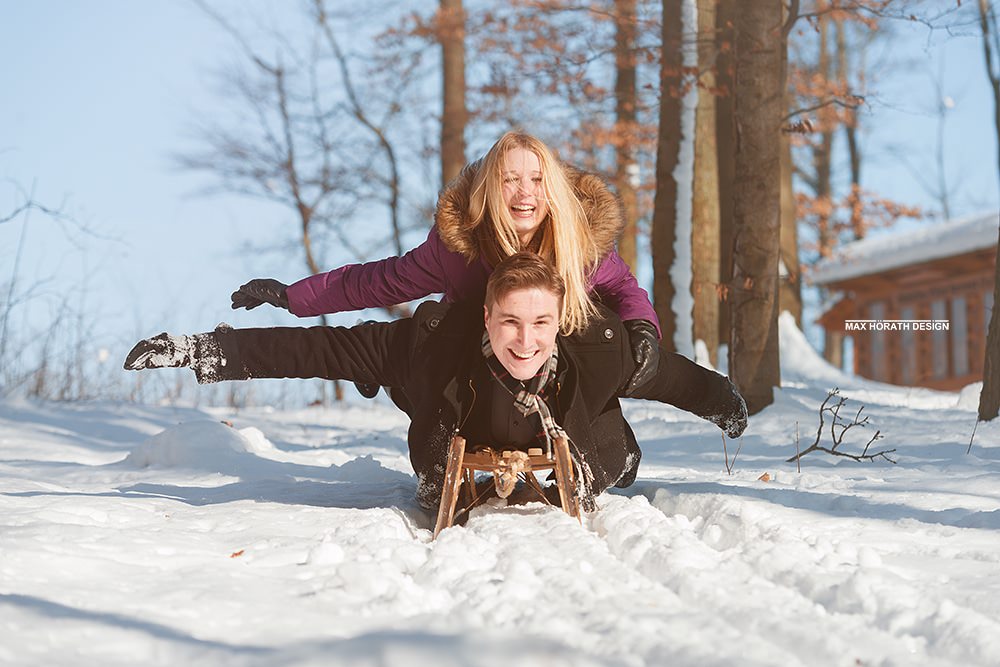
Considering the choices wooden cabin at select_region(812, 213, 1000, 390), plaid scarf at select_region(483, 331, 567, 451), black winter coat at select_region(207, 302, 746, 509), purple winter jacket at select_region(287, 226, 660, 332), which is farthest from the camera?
wooden cabin at select_region(812, 213, 1000, 390)

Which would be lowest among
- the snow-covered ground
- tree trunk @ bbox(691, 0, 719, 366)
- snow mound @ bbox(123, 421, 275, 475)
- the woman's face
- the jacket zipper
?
the snow-covered ground

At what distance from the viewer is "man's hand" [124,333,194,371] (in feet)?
11.0

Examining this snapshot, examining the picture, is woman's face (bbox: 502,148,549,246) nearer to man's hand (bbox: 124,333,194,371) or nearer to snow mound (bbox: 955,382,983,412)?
man's hand (bbox: 124,333,194,371)

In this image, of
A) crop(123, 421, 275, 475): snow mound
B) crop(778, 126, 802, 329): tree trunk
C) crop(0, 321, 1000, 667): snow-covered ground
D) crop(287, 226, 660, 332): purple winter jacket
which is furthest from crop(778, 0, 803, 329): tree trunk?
crop(0, 321, 1000, 667): snow-covered ground

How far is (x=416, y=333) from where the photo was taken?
11.5 ft

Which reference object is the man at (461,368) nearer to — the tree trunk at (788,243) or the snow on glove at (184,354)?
the snow on glove at (184,354)

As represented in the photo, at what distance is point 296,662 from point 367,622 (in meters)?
0.30

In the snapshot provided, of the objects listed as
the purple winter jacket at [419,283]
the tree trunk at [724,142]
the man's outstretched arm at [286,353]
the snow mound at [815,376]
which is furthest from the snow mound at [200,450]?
the snow mound at [815,376]

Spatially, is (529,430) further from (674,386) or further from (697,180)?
(697,180)

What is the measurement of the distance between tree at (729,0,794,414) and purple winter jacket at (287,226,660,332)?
335 centimetres

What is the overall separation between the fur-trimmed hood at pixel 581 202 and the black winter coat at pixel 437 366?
11.0 inches

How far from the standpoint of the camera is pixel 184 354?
3402 mm

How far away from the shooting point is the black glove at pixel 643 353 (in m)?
3.51

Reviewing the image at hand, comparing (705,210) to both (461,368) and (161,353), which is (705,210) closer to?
(461,368)
